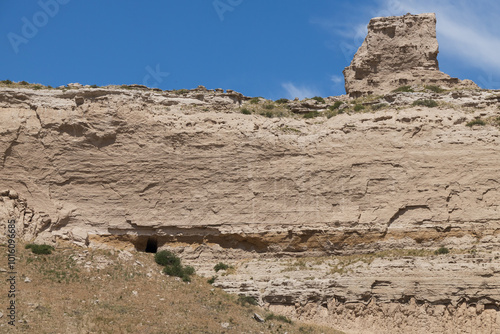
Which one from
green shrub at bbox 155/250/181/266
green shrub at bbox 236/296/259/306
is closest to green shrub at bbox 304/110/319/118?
green shrub at bbox 155/250/181/266

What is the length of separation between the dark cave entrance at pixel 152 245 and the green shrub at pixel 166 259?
1195 mm

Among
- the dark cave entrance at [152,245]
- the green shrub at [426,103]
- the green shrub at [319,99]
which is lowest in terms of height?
the dark cave entrance at [152,245]

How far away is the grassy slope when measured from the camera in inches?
881

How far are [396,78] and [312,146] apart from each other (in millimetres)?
6816

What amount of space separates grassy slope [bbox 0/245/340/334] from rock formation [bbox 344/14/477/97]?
12895 millimetres

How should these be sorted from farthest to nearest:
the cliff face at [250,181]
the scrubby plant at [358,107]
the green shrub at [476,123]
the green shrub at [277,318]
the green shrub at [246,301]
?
the scrubby plant at [358,107], the green shrub at [476,123], the cliff face at [250,181], the green shrub at [246,301], the green shrub at [277,318]

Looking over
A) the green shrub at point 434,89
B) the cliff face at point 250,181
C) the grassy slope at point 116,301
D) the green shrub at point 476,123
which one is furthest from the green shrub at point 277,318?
the green shrub at point 434,89

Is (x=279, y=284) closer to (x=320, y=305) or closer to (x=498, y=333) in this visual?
(x=320, y=305)

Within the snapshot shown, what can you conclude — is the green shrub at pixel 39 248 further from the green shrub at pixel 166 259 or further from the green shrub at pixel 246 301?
the green shrub at pixel 246 301

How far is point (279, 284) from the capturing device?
26609 millimetres

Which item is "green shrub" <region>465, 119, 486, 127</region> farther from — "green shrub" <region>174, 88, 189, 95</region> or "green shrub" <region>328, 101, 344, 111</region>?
"green shrub" <region>174, 88, 189, 95</region>

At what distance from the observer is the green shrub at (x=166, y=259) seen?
27.7m

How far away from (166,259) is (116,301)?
3859 mm

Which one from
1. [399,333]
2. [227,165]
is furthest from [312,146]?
[399,333]
